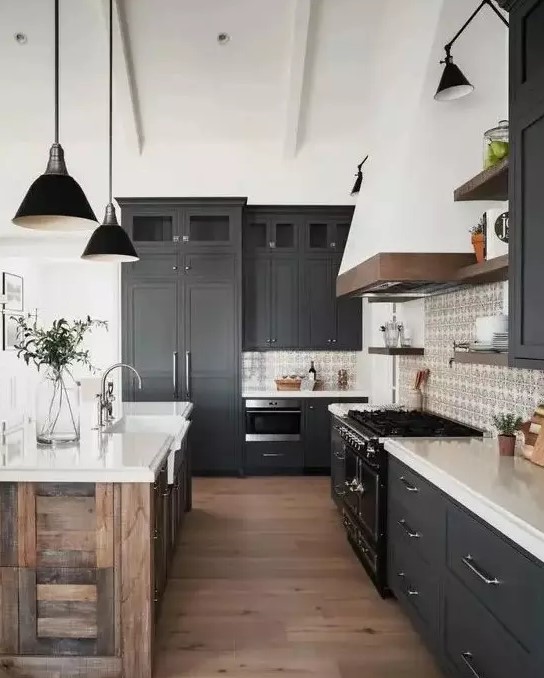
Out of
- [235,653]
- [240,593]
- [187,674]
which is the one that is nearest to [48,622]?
[187,674]

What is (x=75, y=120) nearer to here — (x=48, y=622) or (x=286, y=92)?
(x=286, y=92)

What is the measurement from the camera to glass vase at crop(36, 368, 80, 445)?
279 cm

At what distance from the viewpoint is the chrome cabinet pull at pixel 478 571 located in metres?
1.96

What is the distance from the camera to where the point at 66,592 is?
8.01 ft

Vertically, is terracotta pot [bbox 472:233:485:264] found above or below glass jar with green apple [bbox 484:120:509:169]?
below

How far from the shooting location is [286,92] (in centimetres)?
576

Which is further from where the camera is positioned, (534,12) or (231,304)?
(231,304)

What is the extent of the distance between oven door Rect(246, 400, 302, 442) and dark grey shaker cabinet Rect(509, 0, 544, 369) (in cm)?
400

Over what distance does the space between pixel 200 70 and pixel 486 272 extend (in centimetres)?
372

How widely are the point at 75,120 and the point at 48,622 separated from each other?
522cm

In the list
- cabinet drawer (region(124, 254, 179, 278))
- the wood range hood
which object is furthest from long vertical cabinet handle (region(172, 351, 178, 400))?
the wood range hood

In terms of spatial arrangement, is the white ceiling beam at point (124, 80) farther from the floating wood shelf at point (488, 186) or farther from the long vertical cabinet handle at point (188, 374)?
the floating wood shelf at point (488, 186)

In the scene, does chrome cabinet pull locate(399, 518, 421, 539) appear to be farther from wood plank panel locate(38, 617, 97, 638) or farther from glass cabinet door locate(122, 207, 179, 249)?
glass cabinet door locate(122, 207, 179, 249)

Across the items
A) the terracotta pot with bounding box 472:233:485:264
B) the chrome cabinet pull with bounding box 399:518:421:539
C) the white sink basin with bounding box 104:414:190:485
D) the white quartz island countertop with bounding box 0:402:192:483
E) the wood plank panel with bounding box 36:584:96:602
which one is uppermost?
the terracotta pot with bounding box 472:233:485:264
